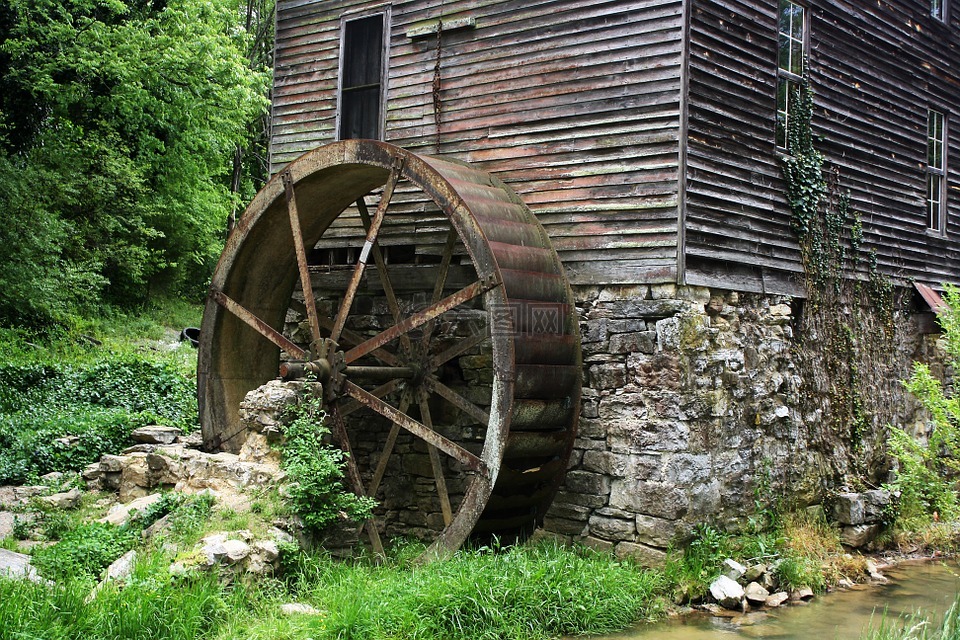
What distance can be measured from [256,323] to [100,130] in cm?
940

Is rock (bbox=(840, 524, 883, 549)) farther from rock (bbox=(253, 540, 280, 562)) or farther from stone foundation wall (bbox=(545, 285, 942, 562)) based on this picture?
rock (bbox=(253, 540, 280, 562))

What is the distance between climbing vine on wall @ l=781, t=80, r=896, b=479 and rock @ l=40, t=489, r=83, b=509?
6.35 m

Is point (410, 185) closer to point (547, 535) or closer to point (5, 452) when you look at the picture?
point (547, 535)

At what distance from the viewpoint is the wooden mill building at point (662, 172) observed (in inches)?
293

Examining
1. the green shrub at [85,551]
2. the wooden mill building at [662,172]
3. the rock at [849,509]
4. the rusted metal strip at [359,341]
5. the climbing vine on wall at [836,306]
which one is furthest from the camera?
the climbing vine on wall at [836,306]

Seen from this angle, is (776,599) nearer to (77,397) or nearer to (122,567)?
(122,567)

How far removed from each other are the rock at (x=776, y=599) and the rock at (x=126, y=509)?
454 centimetres

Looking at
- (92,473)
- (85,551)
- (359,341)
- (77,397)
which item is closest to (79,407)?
(77,397)

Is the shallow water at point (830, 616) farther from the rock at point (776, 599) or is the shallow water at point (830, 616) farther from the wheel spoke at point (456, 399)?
the wheel spoke at point (456, 399)

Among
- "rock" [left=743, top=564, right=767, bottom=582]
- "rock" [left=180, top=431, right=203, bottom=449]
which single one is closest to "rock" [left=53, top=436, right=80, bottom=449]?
"rock" [left=180, top=431, right=203, bottom=449]

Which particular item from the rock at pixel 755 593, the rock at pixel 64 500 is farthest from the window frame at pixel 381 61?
the rock at pixel 755 593

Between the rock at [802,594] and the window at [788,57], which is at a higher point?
the window at [788,57]

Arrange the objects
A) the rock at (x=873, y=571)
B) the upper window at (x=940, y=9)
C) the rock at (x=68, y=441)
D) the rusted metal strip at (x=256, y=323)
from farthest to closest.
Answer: the upper window at (x=940, y=9) → the rock at (x=68, y=441) → the rusted metal strip at (x=256, y=323) → the rock at (x=873, y=571)

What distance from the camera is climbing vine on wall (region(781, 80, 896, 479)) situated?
873 cm
